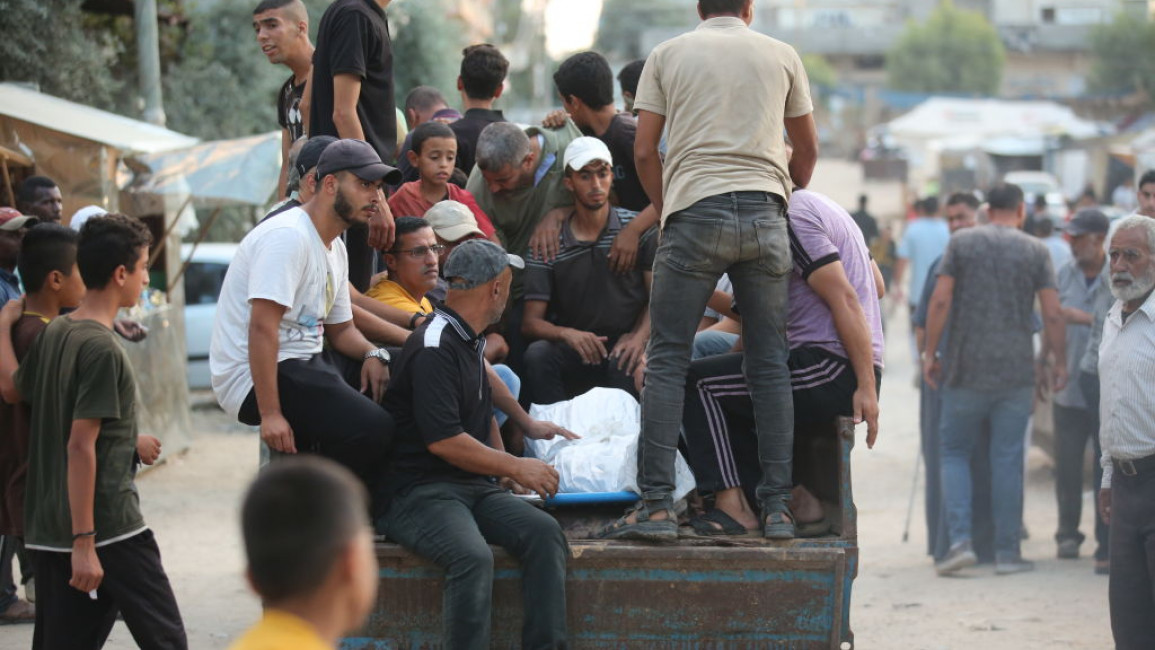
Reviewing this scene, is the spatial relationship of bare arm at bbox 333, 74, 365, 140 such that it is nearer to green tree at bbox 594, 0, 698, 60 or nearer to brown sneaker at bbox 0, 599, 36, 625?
brown sneaker at bbox 0, 599, 36, 625

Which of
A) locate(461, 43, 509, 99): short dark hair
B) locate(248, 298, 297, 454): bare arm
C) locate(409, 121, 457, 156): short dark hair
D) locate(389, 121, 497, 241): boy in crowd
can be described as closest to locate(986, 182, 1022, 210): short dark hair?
locate(461, 43, 509, 99): short dark hair

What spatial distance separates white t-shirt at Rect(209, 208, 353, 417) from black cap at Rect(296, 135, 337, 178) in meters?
0.29

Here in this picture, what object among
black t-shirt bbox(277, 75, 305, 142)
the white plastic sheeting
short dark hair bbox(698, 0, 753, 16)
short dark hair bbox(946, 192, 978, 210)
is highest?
short dark hair bbox(698, 0, 753, 16)

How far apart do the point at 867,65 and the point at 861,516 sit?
82.1 m

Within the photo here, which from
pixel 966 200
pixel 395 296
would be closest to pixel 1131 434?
pixel 395 296

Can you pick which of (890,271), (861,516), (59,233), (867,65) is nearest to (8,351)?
(59,233)

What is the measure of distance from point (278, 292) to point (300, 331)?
0.28 metres

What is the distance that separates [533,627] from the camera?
4.18 m

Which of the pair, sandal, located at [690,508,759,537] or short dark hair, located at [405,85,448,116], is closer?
sandal, located at [690,508,759,537]

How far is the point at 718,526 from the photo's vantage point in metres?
4.64

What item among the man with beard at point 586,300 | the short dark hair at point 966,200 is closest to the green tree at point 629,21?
the short dark hair at point 966,200

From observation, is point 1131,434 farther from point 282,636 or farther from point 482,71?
point 282,636

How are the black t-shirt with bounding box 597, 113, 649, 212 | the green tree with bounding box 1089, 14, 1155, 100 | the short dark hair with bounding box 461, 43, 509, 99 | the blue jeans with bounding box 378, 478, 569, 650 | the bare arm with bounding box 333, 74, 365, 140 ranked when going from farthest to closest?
the green tree with bounding box 1089, 14, 1155, 100
the short dark hair with bounding box 461, 43, 509, 99
the black t-shirt with bounding box 597, 113, 649, 212
the bare arm with bounding box 333, 74, 365, 140
the blue jeans with bounding box 378, 478, 569, 650

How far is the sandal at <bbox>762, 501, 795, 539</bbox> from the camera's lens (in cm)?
447
